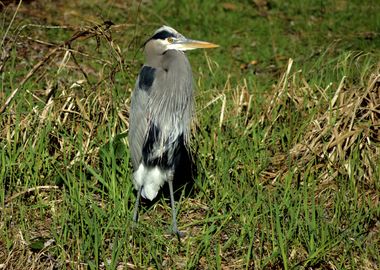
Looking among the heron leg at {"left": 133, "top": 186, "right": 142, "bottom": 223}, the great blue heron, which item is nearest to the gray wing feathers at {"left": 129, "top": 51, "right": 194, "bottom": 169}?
the great blue heron

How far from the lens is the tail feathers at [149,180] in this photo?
4531 millimetres

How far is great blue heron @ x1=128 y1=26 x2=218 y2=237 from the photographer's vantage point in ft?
14.9

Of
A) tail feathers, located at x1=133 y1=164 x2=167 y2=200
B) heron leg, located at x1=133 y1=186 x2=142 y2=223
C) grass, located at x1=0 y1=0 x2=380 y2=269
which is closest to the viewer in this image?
grass, located at x1=0 y1=0 x2=380 y2=269

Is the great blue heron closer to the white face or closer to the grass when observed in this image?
the white face

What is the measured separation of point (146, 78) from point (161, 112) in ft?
0.72

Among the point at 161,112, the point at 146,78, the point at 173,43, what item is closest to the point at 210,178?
the point at 161,112

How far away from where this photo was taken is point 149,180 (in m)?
4.55

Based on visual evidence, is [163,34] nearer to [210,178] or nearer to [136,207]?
[210,178]

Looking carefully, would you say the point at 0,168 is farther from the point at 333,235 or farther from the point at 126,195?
the point at 333,235

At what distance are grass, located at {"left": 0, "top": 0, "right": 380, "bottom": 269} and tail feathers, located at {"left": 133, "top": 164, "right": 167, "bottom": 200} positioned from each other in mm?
78

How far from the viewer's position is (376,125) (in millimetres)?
4840

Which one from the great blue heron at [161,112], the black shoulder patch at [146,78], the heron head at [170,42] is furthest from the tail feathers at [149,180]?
the heron head at [170,42]

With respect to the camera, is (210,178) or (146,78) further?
(210,178)

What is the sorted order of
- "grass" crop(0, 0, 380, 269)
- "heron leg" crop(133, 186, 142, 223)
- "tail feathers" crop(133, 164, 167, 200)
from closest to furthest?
"grass" crop(0, 0, 380, 269), "heron leg" crop(133, 186, 142, 223), "tail feathers" crop(133, 164, 167, 200)
